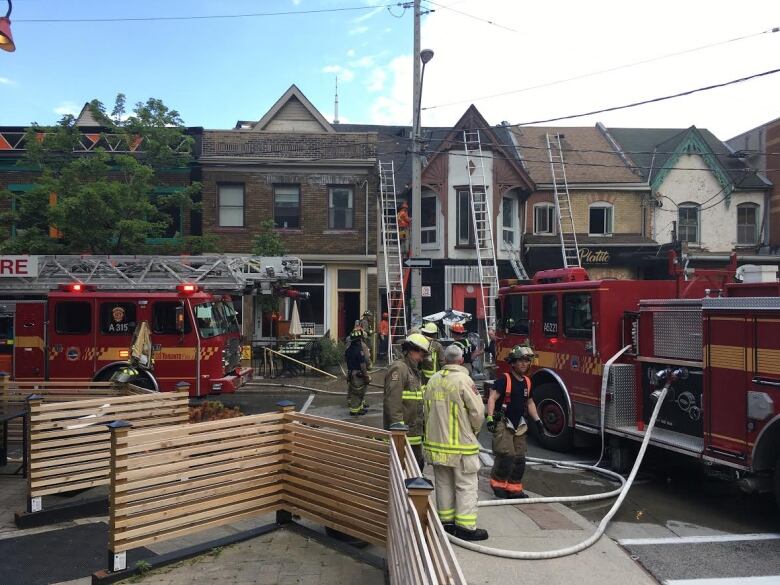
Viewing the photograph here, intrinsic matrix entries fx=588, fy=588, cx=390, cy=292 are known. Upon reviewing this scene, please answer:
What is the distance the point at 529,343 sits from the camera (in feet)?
29.7

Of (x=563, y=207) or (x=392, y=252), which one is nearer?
(x=392, y=252)

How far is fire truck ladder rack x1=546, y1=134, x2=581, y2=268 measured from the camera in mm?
22194

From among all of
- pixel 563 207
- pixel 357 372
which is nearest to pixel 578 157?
pixel 563 207

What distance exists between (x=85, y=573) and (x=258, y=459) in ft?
4.99

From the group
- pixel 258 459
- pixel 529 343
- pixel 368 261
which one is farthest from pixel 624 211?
pixel 258 459

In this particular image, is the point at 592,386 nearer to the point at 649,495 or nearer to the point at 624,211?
the point at 649,495

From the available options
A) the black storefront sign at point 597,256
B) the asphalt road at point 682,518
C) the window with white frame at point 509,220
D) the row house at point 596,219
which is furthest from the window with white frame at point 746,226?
the asphalt road at point 682,518

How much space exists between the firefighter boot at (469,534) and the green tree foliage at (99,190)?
1184 cm

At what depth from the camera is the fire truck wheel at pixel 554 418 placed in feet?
27.1

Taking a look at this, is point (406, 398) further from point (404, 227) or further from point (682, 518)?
point (404, 227)

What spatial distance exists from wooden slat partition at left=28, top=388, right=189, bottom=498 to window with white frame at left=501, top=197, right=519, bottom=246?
57.6 feet

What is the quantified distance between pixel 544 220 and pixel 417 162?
10.1m

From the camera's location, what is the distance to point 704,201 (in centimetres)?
2375

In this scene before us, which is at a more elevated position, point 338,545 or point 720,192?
point 720,192
